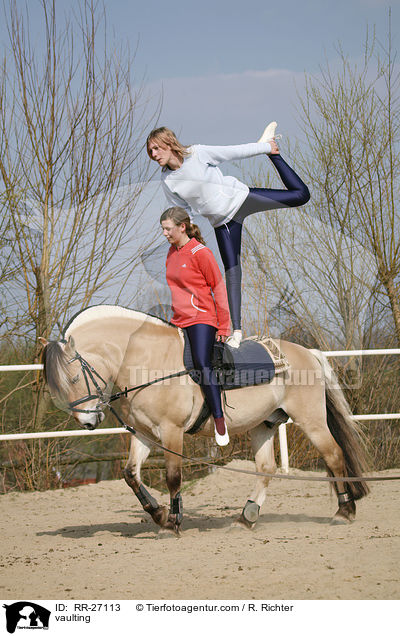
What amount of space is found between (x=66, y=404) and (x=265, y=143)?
1917 mm

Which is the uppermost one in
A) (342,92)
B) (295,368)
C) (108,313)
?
(342,92)

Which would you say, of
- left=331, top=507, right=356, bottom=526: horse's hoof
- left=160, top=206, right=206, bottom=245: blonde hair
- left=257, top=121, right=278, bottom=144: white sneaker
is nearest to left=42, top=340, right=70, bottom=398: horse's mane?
left=160, top=206, right=206, bottom=245: blonde hair

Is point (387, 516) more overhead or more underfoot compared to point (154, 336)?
more underfoot

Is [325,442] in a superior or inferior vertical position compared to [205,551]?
superior

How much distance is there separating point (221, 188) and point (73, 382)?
1441mm

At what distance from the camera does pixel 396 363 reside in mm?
7023

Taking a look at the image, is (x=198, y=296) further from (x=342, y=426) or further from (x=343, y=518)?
(x=343, y=518)

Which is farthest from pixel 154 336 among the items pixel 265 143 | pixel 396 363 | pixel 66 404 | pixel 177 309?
pixel 396 363

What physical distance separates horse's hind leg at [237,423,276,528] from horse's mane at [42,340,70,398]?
158cm

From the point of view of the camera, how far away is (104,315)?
4035 mm

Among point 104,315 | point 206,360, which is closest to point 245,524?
point 206,360

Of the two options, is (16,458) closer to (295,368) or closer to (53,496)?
(53,496)

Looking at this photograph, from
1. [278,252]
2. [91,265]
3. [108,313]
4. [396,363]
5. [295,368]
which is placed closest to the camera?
[108,313]
